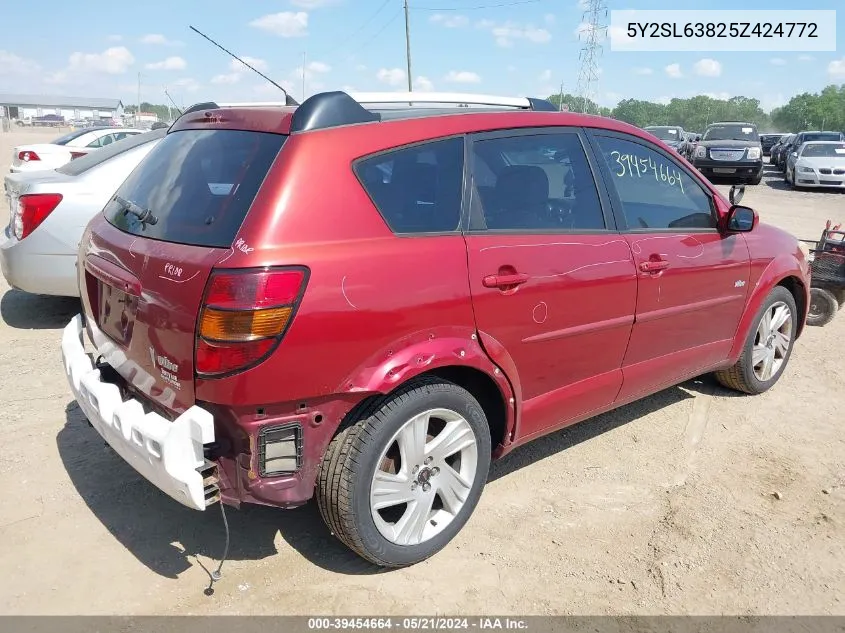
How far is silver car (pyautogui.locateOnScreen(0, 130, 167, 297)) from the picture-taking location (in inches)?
206

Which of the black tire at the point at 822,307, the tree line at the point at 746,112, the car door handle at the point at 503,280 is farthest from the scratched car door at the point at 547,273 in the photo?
the tree line at the point at 746,112

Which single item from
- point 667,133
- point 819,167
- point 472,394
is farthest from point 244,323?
point 667,133

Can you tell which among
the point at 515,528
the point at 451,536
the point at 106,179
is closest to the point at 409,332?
the point at 451,536

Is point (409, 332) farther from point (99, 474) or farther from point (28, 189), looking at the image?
point (28, 189)

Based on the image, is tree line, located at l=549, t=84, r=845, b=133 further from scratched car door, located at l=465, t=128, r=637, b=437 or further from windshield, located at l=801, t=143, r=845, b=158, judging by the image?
scratched car door, located at l=465, t=128, r=637, b=437

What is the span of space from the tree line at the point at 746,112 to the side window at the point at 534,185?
75.5 metres

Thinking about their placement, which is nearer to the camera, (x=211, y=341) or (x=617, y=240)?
(x=211, y=341)

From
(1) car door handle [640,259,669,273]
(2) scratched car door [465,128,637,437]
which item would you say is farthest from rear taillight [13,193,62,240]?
(1) car door handle [640,259,669,273]

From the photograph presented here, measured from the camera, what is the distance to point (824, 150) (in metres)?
20.9

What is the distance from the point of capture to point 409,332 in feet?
8.25

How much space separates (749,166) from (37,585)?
2196cm

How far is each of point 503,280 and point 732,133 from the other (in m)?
21.9

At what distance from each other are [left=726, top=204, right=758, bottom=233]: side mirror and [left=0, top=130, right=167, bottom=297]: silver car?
425 centimetres

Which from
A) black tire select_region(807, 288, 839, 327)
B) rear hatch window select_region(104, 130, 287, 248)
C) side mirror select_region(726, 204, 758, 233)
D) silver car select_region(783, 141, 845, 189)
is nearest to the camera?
rear hatch window select_region(104, 130, 287, 248)
